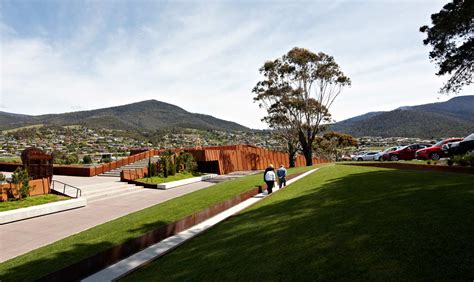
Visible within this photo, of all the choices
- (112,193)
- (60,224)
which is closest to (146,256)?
(60,224)

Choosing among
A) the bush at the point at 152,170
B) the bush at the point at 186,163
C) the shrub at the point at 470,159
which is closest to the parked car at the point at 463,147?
the shrub at the point at 470,159

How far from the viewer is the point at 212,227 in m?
9.52

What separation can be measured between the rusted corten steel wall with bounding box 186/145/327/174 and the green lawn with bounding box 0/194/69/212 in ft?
51.7

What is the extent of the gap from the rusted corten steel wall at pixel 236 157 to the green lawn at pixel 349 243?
21475 millimetres

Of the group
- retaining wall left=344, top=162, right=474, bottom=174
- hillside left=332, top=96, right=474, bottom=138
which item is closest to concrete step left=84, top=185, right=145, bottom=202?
retaining wall left=344, top=162, right=474, bottom=174

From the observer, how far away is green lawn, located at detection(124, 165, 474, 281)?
13.5 ft

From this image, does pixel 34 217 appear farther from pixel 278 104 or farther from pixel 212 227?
pixel 278 104

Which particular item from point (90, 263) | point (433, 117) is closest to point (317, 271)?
point (90, 263)

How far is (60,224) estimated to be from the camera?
39.4 ft

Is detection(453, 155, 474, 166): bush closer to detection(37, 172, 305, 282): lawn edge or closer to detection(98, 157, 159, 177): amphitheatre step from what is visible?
detection(37, 172, 305, 282): lawn edge

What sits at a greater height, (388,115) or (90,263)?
(388,115)

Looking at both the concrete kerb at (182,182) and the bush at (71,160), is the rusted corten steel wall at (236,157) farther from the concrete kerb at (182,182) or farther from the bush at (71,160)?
the bush at (71,160)

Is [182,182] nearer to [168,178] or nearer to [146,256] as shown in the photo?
[168,178]

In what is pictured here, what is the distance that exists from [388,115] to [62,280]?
153 meters
